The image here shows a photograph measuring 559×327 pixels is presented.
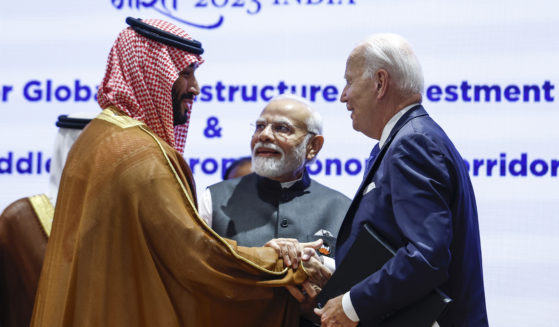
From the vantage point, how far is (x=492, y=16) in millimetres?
4801

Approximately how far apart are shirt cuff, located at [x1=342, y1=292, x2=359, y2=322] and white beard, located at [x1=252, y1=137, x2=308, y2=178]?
5.08ft

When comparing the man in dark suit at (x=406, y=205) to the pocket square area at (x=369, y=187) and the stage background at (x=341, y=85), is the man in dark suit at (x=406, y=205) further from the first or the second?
the stage background at (x=341, y=85)

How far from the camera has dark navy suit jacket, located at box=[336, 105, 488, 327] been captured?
2551 mm

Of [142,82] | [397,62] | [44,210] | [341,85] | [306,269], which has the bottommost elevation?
[306,269]

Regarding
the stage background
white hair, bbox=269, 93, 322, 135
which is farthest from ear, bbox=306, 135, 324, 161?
the stage background

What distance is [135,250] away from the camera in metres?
2.95

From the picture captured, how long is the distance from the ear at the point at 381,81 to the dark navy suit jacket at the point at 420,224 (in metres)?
0.14

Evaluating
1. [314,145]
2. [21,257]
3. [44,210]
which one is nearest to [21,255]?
[21,257]

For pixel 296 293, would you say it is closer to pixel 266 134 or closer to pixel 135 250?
pixel 135 250

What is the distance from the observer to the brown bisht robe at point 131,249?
9.54 feet

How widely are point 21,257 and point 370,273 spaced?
1.91 metres

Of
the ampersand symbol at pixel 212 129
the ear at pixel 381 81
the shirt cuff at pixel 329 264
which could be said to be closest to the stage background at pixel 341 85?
the ampersand symbol at pixel 212 129

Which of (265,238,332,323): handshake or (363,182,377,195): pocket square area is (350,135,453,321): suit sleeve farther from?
(265,238,332,323): handshake

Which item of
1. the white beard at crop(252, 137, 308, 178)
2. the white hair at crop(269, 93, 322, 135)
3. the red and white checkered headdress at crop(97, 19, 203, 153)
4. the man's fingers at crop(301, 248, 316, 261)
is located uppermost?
the red and white checkered headdress at crop(97, 19, 203, 153)
